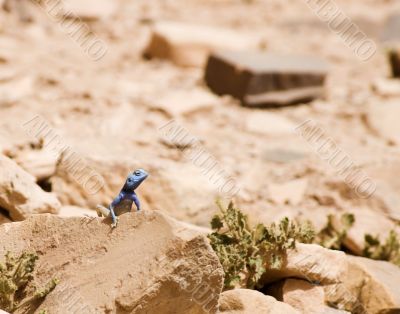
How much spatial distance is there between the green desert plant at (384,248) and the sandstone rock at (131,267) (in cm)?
175

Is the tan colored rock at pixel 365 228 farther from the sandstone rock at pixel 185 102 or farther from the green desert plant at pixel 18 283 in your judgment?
the sandstone rock at pixel 185 102

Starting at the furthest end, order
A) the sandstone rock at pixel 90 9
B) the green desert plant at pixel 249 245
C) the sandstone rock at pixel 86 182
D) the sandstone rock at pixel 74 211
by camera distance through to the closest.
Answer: the sandstone rock at pixel 90 9 < the sandstone rock at pixel 86 182 < the sandstone rock at pixel 74 211 < the green desert plant at pixel 249 245

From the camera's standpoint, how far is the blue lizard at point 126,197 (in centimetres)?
362

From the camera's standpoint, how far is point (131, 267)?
134 inches

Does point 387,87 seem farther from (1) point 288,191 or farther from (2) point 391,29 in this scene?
(1) point 288,191

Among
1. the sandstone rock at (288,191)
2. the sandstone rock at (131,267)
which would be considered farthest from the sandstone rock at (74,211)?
the sandstone rock at (288,191)

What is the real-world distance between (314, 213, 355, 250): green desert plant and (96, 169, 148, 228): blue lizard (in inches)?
67.3

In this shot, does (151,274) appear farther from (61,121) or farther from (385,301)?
(61,121)

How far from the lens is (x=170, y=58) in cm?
918

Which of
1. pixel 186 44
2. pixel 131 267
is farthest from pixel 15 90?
pixel 131 267

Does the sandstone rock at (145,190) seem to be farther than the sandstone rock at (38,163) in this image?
Yes

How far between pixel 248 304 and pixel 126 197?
901 millimetres

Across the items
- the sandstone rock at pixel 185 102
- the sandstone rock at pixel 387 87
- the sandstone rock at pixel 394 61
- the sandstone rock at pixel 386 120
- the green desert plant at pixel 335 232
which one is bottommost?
the green desert plant at pixel 335 232

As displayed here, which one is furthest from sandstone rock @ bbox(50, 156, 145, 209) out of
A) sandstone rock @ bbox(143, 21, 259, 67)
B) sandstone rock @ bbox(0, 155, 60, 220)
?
sandstone rock @ bbox(143, 21, 259, 67)
